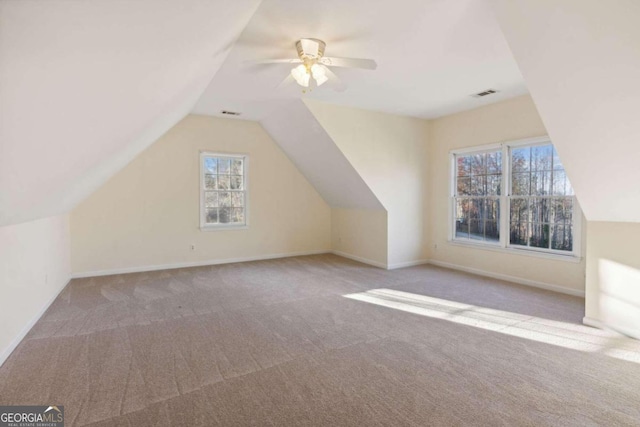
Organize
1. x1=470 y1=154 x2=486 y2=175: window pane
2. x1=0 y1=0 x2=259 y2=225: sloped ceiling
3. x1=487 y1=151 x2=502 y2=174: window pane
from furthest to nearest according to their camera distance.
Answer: x1=470 y1=154 x2=486 y2=175: window pane
x1=487 y1=151 x2=502 y2=174: window pane
x1=0 y1=0 x2=259 y2=225: sloped ceiling

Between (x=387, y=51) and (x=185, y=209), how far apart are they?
13.7 ft

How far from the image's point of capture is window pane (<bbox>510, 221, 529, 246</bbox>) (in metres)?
4.52

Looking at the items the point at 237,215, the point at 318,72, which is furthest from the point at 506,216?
the point at 237,215

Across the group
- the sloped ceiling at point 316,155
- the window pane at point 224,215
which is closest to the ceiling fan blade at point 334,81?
the sloped ceiling at point 316,155

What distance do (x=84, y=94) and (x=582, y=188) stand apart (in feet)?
12.5

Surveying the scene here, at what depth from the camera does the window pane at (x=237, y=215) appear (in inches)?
236

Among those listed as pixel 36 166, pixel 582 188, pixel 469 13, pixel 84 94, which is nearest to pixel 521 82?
pixel 582 188

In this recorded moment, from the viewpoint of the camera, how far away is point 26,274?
117 inches

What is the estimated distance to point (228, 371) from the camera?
88.7 inches

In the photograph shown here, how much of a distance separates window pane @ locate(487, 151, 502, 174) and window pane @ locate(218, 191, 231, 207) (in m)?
4.50

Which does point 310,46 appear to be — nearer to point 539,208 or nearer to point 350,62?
point 350,62

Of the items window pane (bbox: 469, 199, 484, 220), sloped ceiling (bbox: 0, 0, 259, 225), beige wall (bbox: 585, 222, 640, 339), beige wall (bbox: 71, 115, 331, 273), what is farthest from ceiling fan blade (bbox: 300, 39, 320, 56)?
window pane (bbox: 469, 199, 484, 220)

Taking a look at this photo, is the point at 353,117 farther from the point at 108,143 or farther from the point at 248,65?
the point at 108,143

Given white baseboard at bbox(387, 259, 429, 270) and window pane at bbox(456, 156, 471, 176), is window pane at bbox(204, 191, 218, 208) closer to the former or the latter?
white baseboard at bbox(387, 259, 429, 270)
